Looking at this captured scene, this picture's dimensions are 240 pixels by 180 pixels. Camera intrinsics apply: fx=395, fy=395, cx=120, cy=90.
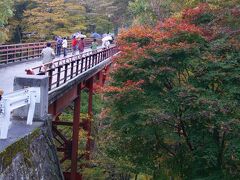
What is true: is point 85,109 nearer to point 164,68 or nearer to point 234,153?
point 164,68

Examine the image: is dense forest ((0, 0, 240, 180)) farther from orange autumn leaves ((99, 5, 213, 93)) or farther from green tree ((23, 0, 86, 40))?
green tree ((23, 0, 86, 40))

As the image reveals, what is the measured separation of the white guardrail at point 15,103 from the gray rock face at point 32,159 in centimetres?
35

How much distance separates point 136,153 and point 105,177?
4662 mm

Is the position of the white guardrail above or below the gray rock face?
above

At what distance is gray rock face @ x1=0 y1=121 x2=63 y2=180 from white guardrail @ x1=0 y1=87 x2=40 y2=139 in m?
0.35

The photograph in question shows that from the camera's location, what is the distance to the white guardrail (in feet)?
21.7

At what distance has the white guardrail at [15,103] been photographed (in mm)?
6602

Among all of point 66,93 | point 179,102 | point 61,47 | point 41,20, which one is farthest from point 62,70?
point 41,20

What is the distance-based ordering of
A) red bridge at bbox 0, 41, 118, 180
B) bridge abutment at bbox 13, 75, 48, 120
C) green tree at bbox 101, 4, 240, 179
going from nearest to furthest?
bridge abutment at bbox 13, 75, 48, 120 < green tree at bbox 101, 4, 240, 179 < red bridge at bbox 0, 41, 118, 180

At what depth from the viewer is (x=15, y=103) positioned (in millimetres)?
7109

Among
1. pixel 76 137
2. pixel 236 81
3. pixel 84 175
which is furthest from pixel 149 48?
pixel 84 175

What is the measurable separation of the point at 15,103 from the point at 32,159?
1.06 meters

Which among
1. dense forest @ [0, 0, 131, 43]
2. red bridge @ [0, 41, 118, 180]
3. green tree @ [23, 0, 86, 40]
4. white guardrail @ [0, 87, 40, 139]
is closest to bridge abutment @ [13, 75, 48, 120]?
red bridge @ [0, 41, 118, 180]

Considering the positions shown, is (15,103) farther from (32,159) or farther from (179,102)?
(179,102)
